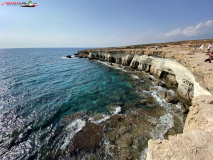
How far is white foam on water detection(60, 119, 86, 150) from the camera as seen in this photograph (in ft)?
24.8

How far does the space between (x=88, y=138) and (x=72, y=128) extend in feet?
7.02

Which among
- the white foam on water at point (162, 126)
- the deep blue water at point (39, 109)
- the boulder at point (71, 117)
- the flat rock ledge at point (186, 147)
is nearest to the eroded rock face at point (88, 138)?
the deep blue water at point (39, 109)

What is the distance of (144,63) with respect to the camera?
24.3 meters

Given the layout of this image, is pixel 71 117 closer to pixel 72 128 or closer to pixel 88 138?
pixel 72 128

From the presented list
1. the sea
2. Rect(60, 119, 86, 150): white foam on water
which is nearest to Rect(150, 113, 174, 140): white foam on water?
the sea

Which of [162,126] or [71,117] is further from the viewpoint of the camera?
[71,117]

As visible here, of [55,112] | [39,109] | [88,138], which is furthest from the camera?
[39,109]

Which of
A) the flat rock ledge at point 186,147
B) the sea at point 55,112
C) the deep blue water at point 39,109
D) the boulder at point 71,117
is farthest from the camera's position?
the boulder at point 71,117

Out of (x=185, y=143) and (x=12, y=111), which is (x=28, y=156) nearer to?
(x=12, y=111)

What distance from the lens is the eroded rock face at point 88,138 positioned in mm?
7203

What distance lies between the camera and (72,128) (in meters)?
8.85

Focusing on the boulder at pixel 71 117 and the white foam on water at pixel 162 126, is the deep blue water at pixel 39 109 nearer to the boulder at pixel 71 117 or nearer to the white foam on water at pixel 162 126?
the boulder at pixel 71 117

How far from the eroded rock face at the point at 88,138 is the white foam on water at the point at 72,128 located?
0.37 meters

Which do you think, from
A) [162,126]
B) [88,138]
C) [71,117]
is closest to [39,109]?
[71,117]
